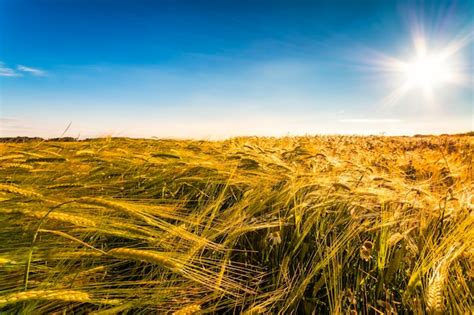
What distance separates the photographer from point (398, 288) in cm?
118

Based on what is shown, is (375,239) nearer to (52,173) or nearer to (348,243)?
(348,243)

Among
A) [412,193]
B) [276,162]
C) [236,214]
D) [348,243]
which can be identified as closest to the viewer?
[348,243]

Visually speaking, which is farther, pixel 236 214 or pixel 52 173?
pixel 52 173

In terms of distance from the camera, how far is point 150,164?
212 cm

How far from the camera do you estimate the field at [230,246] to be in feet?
3.14

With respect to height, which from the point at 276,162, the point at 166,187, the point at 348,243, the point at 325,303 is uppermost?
the point at 276,162

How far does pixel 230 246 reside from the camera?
1368 millimetres

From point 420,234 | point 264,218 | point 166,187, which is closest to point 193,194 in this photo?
point 166,187

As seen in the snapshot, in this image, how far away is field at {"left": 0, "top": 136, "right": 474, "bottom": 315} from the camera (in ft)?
3.14

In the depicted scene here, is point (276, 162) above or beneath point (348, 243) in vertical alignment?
above

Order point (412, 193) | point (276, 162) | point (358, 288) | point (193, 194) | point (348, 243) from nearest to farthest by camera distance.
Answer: point (358, 288), point (348, 243), point (412, 193), point (193, 194), point (276, 162)

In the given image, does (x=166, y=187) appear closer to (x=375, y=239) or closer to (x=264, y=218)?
(x=264, y=218)

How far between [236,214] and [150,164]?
2.90ft

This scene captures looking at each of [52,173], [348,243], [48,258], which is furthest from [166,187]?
[348,243]
